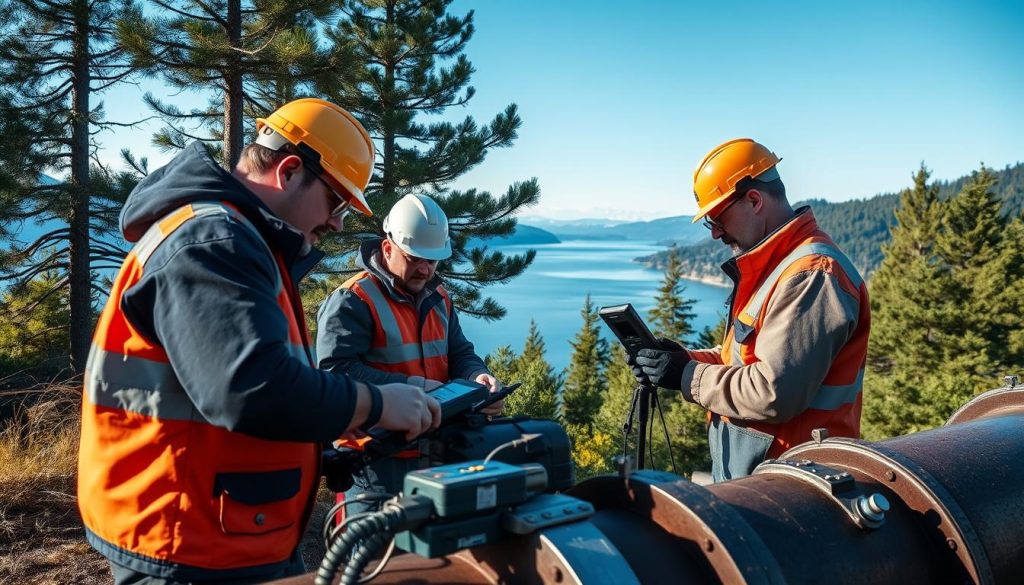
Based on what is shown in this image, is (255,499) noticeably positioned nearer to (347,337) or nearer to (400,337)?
(347,337)

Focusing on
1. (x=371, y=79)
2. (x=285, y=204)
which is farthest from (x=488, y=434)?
(x=371, y=79)

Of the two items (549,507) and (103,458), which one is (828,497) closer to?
(549,507)

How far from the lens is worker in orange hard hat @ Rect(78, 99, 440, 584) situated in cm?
138

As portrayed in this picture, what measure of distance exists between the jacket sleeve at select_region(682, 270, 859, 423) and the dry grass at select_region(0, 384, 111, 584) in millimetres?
3325

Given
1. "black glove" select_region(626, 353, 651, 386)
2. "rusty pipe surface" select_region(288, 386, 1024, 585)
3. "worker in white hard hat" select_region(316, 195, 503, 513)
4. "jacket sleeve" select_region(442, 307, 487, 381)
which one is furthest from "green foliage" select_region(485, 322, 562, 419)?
"rusty pipe surface" select_region(288, 386, 1024, 585)

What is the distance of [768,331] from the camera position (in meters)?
2.51

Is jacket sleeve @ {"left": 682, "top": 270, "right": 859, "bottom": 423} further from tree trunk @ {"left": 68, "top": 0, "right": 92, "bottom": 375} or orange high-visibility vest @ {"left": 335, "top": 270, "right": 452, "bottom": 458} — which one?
tree trunk @ {"left": 68, "top": 0, "right": 92, "bottom": 375}

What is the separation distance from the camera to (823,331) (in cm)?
245

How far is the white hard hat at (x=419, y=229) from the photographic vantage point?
355 cm

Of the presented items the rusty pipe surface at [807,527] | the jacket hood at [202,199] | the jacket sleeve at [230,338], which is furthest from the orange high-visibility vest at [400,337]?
the rusty pipe surface at [807,527]

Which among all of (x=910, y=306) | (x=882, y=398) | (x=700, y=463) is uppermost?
(x=910, y=306)

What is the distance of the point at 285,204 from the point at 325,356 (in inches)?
59.3

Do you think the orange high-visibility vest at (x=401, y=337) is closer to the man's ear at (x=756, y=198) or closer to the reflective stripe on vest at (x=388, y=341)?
the reflective stripe on vest at (x=388, y=341)

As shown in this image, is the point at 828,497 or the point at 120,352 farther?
the point at 120,352
